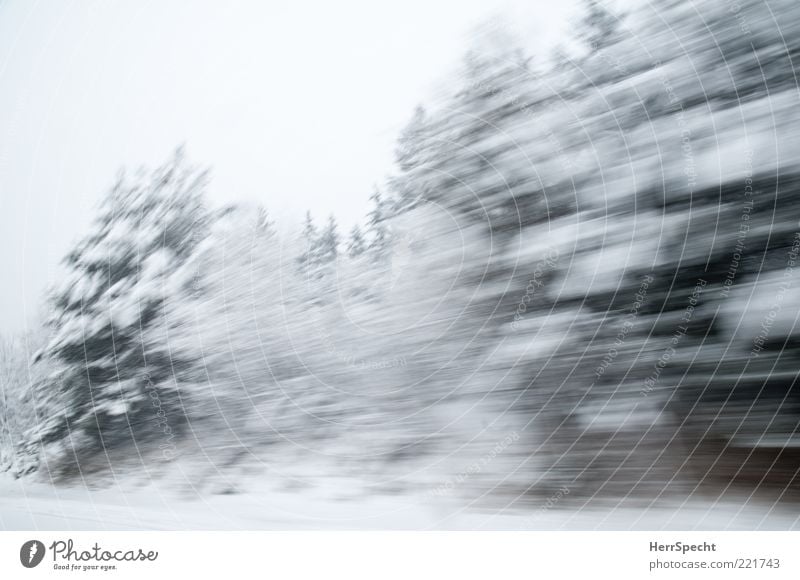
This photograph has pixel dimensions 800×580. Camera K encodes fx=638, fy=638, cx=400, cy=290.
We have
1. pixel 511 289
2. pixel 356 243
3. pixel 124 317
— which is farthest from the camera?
pixel 124 317

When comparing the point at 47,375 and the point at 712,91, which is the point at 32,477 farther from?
the point at 712,91

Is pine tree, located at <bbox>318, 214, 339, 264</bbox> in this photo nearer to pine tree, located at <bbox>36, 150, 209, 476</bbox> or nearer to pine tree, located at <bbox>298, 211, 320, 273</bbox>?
pine tree, located at <bbox>298, 211, 320, 273</bbox>

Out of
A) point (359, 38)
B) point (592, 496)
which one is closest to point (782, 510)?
point (592, 496)

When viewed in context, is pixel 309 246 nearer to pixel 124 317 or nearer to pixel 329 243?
pixel 329 243

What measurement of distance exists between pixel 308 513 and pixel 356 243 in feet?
2.21

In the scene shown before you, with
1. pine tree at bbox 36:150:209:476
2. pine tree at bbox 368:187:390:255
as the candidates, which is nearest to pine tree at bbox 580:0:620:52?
pine tree at bbox 368:187:390:255

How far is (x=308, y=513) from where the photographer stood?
5.10 feet

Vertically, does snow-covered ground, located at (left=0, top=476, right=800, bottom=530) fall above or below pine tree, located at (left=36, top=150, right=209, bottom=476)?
below

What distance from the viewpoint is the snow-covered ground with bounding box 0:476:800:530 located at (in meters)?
1.41

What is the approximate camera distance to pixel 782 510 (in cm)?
139
